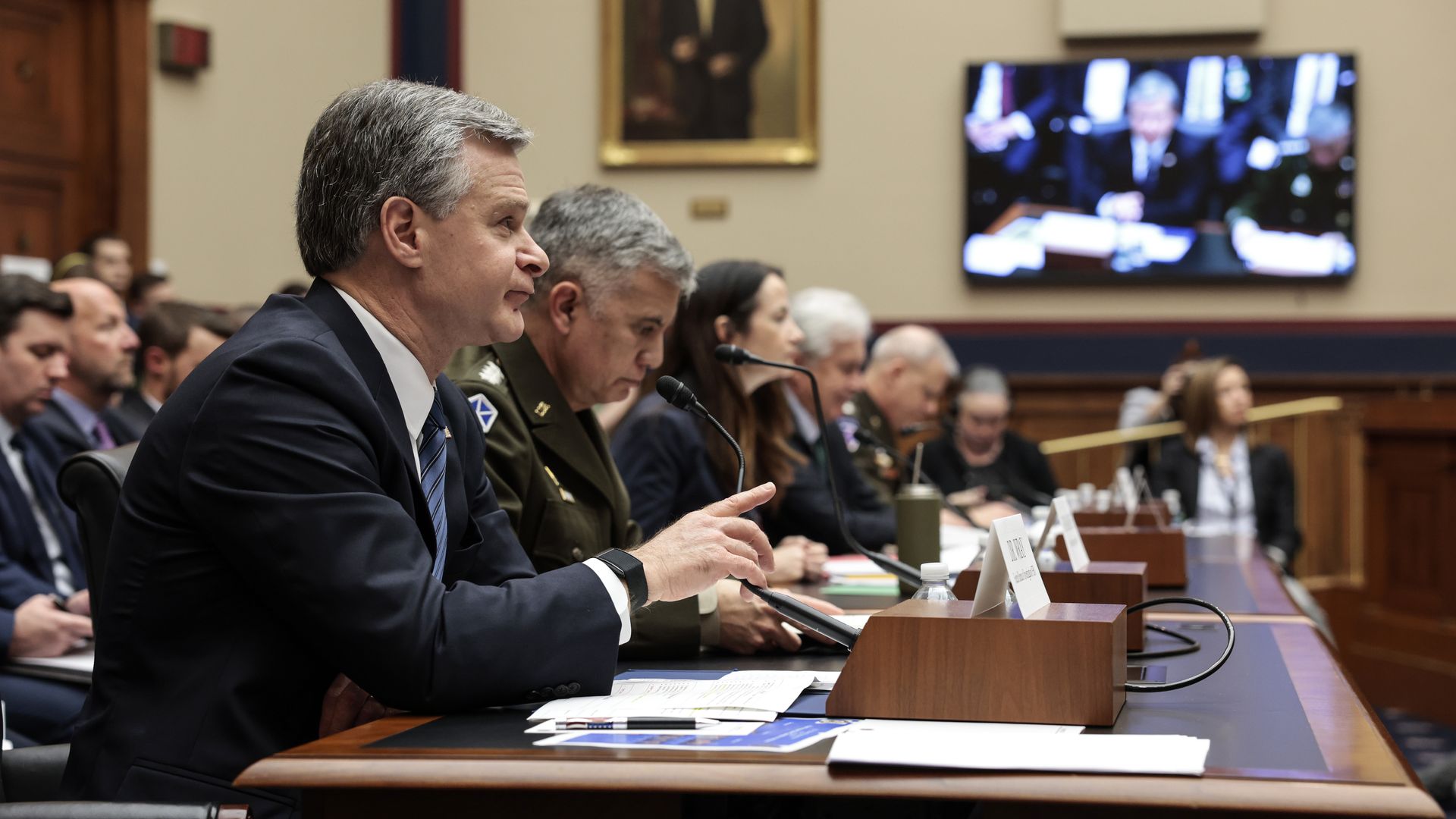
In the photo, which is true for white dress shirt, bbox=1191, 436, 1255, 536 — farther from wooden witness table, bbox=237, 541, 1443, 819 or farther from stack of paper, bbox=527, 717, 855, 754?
stack of paper, bbox=527, 717, 855, 754

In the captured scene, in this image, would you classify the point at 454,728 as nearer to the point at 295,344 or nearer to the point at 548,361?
the point at 295,344

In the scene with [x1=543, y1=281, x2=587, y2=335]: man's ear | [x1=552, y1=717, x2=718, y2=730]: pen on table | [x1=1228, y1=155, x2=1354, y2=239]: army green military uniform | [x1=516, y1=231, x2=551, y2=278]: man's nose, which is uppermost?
[x1=1228, y1=155, x2=1354, y2=239]: army green military uniform

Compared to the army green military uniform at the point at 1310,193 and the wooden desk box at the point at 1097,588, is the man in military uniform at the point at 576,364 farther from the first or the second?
Answer: the army green military uniform at the point at 1310,193

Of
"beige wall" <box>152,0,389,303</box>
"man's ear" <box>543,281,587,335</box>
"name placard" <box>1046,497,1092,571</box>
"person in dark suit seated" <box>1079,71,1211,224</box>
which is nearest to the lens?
"name placard" <box>1046,497,1092,571</box>

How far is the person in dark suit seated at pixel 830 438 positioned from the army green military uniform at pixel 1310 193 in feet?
13.5

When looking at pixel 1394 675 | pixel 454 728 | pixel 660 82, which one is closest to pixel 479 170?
pixel 454 728

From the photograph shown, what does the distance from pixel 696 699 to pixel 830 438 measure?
2391 mm

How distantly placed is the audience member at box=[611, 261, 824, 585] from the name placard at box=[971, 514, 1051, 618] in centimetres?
115

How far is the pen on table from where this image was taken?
1.33m

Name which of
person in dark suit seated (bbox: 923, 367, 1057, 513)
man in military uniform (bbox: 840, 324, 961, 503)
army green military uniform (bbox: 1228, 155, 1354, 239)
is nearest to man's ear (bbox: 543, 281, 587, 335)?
man in military uniform (bbox: 840, 324, 961, 503)

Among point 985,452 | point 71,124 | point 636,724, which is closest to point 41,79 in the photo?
point 71,124

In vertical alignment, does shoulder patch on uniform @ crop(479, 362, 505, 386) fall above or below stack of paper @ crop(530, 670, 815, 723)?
above

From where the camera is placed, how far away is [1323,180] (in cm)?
742

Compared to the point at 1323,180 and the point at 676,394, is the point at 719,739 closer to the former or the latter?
the point at 676,394
